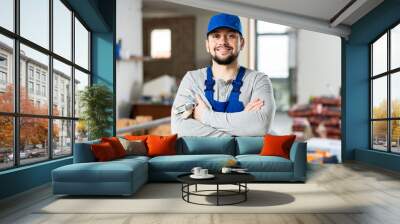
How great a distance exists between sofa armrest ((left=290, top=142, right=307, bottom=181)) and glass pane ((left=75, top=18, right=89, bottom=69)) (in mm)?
4326

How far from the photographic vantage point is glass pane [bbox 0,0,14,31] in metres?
4.71

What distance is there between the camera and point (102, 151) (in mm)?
5434

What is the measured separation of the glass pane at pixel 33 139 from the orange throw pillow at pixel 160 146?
1527 millimetres

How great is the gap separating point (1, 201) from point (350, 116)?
7.33m

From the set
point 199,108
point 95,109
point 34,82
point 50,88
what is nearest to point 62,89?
point 50,88

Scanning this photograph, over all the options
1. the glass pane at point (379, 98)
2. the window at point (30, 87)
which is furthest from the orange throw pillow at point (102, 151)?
the glass pane at point (379, 98)

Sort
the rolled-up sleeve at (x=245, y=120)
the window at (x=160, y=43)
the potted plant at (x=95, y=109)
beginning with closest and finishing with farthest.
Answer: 1. the rolled-up sleeve at (x=245, y=120)
2. the potted plant at (x=95, y=109)
3. the window at (x=160, y=43)

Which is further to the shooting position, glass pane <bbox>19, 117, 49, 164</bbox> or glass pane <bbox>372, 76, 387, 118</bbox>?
glass pane <bbox>372, 76, 387, 118</bbox>

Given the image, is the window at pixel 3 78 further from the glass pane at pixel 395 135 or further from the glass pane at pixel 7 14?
the glass pane at pixel 395 135

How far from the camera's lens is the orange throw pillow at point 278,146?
6.13 metres

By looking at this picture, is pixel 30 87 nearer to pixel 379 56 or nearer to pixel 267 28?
pixel 379 56

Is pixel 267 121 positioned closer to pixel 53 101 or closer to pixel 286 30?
pixel 53 101

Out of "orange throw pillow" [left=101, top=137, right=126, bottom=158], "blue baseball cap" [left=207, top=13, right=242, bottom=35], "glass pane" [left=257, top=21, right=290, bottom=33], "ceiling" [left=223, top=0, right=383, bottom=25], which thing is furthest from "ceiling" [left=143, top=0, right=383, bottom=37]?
"glass pane" [left=257, top=21, right=290, bottom=33]

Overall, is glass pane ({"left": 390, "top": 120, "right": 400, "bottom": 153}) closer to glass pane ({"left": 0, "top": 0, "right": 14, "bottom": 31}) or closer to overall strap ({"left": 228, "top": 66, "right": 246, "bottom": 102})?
overall strap ({"left": 228, "top": 66, "right": 246, "bottom": 102})
